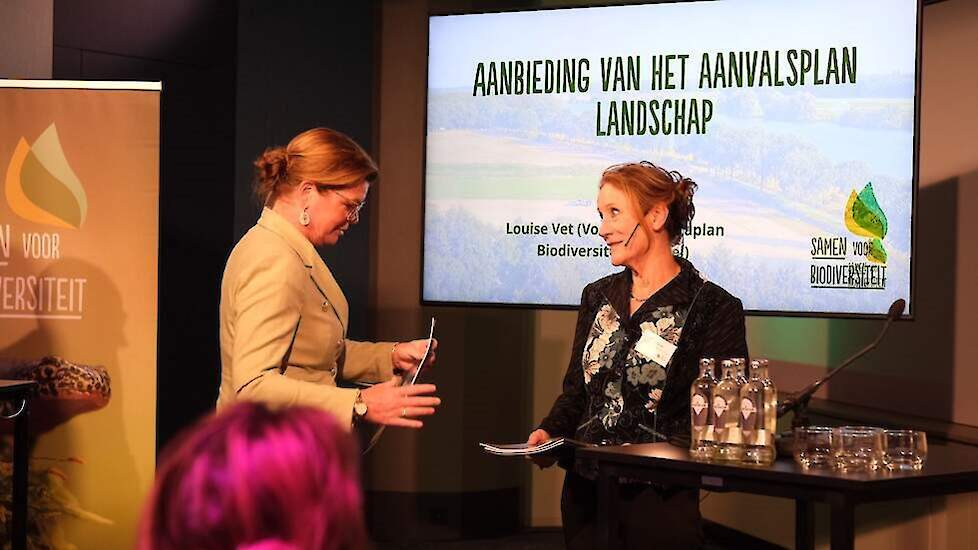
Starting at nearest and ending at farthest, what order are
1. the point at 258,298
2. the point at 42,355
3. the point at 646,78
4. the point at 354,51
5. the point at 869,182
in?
the point at 258,298, the point at 869,182, the point at 646,78, the point at 42,355, the point at 354,51

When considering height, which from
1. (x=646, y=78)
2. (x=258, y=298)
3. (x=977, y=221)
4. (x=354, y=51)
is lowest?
(x=258, y=298)

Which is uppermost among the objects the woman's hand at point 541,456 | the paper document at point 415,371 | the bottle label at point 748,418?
the paper document at point 415,371

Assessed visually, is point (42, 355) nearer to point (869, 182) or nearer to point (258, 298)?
point (258, 298)

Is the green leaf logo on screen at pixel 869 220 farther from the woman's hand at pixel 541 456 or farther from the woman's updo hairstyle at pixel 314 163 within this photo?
the woman's updo hairstyle at pixel 314 163

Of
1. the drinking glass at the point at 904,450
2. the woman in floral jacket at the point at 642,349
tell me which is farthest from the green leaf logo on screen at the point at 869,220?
the drinking glass at the point at 904,450

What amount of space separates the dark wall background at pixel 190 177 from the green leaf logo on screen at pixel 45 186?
78 cm

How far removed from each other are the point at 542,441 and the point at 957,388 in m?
1.93

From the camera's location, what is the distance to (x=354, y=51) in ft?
18.6

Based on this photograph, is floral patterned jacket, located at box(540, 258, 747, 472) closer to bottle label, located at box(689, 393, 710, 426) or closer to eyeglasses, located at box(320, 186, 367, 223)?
bottle label, located at box(689, 393, 710, 426)

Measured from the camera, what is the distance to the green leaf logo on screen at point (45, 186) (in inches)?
175

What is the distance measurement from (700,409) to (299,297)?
3.10 feet

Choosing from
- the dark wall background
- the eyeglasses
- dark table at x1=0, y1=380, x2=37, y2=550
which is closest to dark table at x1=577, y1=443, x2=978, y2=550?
the eyeglasses

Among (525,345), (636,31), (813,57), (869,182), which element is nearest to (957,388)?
(869,182)

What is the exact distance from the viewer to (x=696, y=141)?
4008 millimetres
